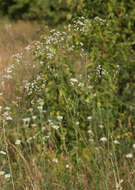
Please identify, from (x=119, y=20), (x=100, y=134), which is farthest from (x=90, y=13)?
(x=100, y=134)

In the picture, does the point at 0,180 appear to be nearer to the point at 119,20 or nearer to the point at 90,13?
the point at 90,13

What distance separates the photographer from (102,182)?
201cm

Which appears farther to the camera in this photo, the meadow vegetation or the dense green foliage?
the dense green foliage

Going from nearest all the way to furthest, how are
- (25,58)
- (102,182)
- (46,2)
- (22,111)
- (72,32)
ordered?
(102,182)
(22,111)
(72,32)
(25,58)
(46,2)

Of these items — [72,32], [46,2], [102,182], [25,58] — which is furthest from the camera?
[46,2]

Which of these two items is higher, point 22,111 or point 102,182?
point 22,111

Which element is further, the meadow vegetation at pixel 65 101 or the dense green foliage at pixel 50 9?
the dense green foliage at pixel 50 9

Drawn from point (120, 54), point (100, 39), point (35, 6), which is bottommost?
point (35, 6)

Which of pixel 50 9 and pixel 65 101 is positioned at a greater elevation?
pixel 65 101

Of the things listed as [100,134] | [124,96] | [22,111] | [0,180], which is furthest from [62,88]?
[124,96]

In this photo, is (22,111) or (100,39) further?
(100,39)

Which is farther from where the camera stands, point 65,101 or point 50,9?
point 50,9

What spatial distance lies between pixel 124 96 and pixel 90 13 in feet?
3.33

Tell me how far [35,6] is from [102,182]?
941 centimetres
